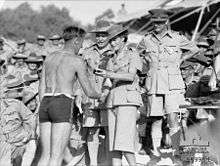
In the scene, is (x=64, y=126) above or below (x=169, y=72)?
below

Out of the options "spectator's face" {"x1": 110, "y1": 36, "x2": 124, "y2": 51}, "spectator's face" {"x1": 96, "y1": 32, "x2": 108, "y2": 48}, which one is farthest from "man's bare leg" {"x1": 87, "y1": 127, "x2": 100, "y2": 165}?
"spectator's face" {"x1": 110, "y1": 36, "x2": 124, "y2": 51}

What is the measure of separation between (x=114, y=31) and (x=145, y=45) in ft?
3.40

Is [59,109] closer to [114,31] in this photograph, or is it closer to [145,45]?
[114,31]

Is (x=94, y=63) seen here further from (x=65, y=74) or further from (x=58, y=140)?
(x=58, y=140)

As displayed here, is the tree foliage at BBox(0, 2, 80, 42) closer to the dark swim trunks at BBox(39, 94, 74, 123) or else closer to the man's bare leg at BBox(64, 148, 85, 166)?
the man's bare leg at BBox(64, 148, 85, 166)

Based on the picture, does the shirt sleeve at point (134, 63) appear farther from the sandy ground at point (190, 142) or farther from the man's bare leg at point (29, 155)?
the man's bare leg at point (29, 155)

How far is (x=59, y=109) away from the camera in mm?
6477

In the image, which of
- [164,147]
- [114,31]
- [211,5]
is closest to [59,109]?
[114,31]

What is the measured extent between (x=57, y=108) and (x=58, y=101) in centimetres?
8

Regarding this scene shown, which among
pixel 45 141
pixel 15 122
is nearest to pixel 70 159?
pixel 15 122

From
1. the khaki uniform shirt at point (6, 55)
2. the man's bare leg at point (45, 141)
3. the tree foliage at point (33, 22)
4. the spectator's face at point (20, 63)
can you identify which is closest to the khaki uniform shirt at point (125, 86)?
the man's bare leg at point (45, 141)

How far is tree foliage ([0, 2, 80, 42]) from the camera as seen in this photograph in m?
50.9

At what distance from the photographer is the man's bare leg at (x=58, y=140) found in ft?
21.1

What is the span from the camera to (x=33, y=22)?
5644cm
